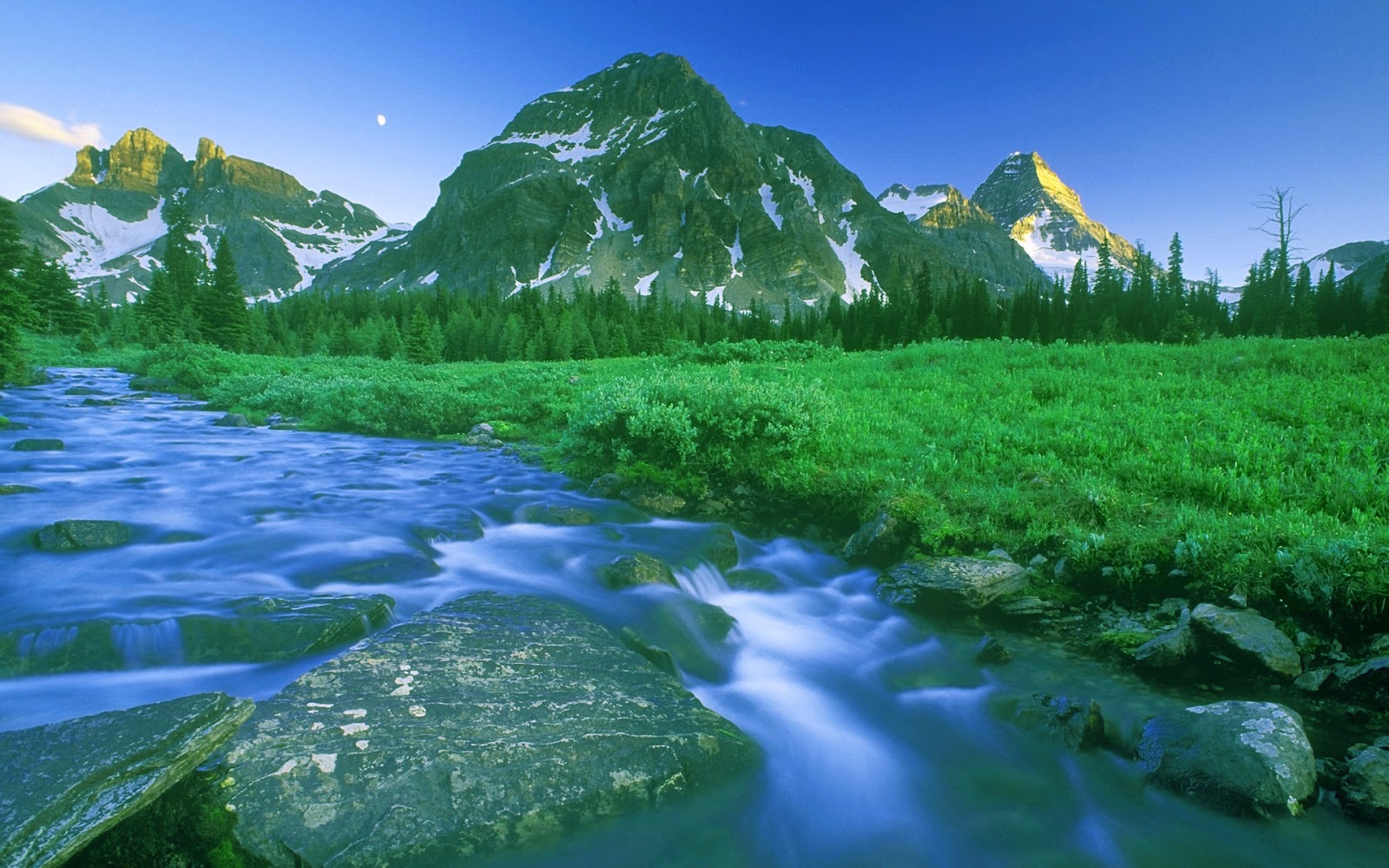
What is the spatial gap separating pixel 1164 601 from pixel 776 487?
5.61 meters

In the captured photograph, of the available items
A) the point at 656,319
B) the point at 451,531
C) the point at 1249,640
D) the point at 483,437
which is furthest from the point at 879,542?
the point at 656,319

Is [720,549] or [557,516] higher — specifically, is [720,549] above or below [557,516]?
below

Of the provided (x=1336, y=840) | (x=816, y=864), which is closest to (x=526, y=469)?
(x=816, y=864)

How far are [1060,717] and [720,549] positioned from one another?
15.5ft

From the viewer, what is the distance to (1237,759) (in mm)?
4129

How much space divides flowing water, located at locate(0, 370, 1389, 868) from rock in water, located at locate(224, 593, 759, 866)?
0.86 ft

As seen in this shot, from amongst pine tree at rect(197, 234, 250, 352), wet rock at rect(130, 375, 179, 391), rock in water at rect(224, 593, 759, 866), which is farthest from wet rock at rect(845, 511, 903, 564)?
pine tree at rect(197, 234, 250, 352)

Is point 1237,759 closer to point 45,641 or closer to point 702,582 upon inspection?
point 702,582

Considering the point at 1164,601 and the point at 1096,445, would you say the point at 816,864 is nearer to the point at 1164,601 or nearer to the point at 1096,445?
the point at 1164,601

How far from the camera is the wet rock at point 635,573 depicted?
7.92 meters

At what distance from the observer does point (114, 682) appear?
4.89 metres

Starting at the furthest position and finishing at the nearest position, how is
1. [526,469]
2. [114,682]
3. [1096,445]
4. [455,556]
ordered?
[526,469]
[1096,445]
[455,556]
[114,682]

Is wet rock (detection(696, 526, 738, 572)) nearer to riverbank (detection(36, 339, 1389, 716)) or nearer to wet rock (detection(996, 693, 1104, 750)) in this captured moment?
riverbank (detection(36, 339, 1389, 716))

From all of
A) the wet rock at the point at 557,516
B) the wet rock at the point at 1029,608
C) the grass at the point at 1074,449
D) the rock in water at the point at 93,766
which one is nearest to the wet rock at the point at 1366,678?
the grass at the point at 1074,449
